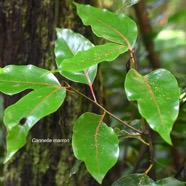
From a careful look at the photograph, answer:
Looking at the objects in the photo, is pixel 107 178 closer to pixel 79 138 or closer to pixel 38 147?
Result: pixel 38 147

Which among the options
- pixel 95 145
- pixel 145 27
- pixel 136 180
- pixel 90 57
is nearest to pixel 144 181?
pixel 136 180

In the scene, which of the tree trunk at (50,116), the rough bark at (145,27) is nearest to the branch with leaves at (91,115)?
the tree trunk at (50,116)

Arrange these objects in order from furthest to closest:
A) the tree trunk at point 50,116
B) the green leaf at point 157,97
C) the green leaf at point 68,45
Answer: the tree trunk at point 50,116 → the green leaf at point 68,45 → the green leaf at point 157,97

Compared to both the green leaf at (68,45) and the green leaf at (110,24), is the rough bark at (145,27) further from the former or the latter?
the green leaf at (110,24)

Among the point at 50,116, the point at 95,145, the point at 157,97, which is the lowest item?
the point at 50,116

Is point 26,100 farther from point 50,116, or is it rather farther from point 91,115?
point 50,116
